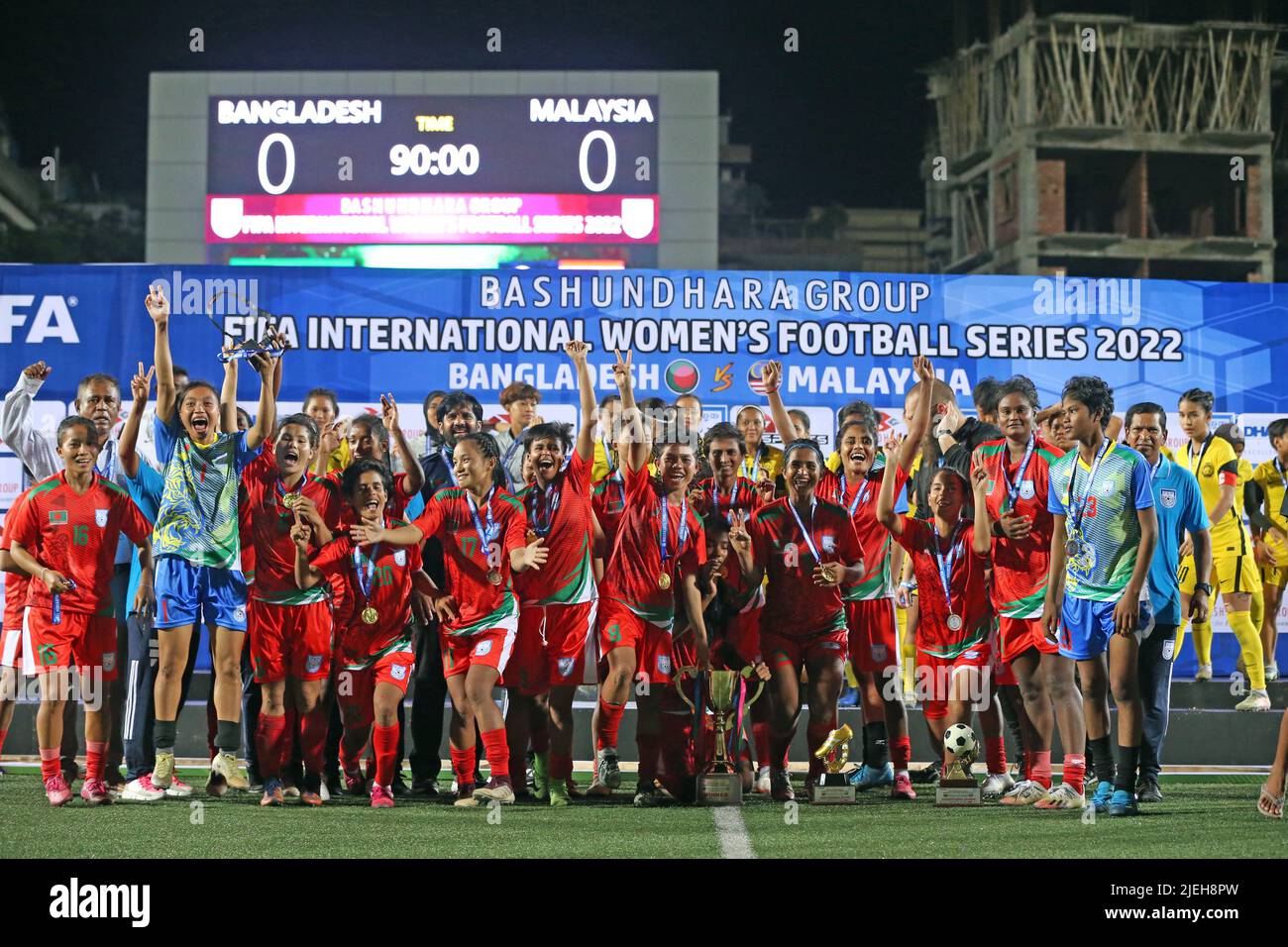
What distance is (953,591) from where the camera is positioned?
25.8ft

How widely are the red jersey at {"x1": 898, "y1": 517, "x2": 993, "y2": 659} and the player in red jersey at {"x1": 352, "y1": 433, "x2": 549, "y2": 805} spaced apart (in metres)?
1.88

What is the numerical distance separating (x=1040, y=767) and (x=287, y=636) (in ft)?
11.7

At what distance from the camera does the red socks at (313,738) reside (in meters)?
7.48

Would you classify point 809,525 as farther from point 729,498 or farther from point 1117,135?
point 1117,135

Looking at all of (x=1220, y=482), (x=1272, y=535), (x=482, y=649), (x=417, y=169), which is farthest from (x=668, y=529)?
(x=417, y=169)

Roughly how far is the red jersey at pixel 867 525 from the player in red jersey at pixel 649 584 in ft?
2.74

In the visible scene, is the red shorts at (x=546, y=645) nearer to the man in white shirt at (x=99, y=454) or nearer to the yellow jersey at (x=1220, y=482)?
the man in white shirt at (x=99, y=454)

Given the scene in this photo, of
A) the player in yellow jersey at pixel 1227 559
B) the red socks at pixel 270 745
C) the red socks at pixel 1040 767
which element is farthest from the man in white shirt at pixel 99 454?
the player in yellow jersey at pixel 1227 559

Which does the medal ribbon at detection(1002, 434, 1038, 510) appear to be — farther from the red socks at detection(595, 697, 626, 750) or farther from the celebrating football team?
the red socks at detection(595, 697, 626, 750)

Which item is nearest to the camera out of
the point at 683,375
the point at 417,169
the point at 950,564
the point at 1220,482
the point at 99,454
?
the point at 950,564

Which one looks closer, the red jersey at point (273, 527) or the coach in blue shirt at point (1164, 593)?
the coach in blue shirt at point (1164, 593)

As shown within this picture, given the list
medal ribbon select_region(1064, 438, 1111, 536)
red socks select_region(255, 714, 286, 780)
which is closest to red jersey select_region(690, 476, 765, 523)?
medal ribbon select_region(1064, 438, 1111, 536)
